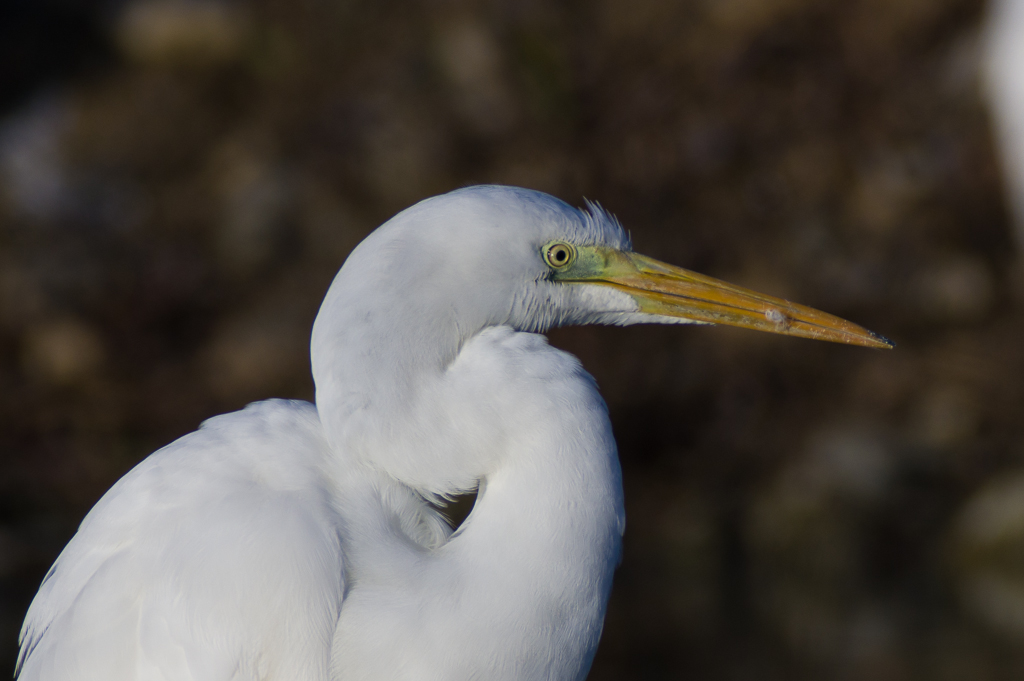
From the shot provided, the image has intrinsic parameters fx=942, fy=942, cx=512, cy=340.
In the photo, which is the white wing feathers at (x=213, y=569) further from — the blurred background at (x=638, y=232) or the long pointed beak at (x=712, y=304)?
the blurred background at (x=638, y=232)

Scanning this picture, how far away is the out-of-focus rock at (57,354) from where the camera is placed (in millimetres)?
6160

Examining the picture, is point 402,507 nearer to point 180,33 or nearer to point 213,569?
point 213,569

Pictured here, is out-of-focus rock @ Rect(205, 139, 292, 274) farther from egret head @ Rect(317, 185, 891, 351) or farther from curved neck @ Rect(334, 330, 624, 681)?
curved neck @ Rect(334, 330, 624, 681)

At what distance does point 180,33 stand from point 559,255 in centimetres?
686

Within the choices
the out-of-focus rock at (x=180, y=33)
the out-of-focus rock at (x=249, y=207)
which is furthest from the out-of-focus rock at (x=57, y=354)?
the out-of-focus rock at (x=180, y=33)

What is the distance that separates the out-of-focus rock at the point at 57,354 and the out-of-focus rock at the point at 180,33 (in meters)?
2.48

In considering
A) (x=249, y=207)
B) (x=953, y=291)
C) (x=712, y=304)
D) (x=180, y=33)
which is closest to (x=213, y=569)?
(x=712, y=304)

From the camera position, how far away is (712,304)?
177cm

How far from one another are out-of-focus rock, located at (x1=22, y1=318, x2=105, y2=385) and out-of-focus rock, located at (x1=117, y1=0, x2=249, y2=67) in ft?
8.13

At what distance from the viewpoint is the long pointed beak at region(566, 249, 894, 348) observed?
174 centimetres

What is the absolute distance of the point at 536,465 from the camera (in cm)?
146

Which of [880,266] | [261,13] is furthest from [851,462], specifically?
[261,13]

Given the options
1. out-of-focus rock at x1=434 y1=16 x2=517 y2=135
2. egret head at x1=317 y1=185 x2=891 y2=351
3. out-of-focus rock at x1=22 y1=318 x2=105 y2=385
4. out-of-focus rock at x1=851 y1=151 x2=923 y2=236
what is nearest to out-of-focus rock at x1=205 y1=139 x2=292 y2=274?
out-of-focus rock at x1=22 y1=318 x2=105 y2=385

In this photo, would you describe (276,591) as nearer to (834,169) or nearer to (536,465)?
(536,465)
